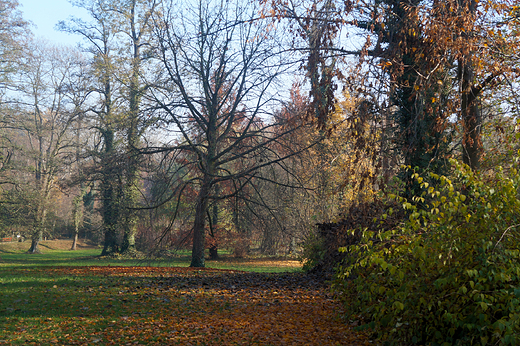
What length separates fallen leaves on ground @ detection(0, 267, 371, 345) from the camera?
4.89m

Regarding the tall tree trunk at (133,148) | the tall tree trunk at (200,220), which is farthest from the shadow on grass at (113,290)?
the tall tree trunk at (133,148)

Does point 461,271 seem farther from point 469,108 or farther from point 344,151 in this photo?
point 344,151

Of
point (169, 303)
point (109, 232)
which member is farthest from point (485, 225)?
point (109, 232)

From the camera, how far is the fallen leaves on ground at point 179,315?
16.1 ft

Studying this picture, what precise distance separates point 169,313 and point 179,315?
0.19 meters

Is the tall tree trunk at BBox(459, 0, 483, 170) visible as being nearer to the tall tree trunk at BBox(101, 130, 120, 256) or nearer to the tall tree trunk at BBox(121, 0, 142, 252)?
the tall tree trunk at BBox(121, 0, 142, 252)

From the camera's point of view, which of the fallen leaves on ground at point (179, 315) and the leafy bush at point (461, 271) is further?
the fallen leaves on ground at point (179, 315)

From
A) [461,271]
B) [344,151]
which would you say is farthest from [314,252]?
[461,271]

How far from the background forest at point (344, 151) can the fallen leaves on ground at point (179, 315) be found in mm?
901

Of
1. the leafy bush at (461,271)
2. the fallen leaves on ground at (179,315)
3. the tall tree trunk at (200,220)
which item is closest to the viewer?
the leafy bush at (461,271)

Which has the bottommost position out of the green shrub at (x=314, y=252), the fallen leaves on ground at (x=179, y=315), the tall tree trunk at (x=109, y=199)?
the fallen leaves on ground at (x=179, y=315)

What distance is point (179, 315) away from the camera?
6.03 metres

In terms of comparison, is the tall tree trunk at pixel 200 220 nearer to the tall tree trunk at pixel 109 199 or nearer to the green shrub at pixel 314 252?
the tall tree trunk at pixel 109 199

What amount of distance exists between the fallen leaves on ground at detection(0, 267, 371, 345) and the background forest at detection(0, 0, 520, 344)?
35.5 inches
